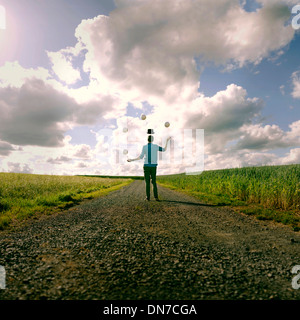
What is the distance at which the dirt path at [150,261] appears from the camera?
2.47 meters

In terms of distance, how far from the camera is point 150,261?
10.8 ft

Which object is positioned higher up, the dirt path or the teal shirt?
the teal shirt

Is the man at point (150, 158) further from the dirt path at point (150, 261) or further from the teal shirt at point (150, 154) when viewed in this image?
the dirt path at point (150, 261)

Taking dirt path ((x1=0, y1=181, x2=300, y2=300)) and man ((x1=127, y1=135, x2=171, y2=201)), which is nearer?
dirt path ((x1=0, y1=181, x2=300, y2=300))

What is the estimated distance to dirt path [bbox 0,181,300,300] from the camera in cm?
247

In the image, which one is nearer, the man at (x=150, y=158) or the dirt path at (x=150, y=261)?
the dirt path at (x=150, y=261)

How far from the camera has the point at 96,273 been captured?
2883mm

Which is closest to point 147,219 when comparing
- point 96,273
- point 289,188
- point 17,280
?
point 96,273

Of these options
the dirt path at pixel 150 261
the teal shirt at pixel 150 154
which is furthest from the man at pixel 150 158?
the dirt path at pixel 150 261

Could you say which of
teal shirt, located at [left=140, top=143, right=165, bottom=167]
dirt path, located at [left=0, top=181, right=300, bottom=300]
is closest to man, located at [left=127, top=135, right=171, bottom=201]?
teal shirt, located at [left=140, top=143, right=165, bottom=167]

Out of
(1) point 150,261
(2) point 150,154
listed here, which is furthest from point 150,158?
(1) point 150,261

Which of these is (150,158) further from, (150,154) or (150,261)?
(150,261)

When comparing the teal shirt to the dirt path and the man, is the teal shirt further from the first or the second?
the dirt path
